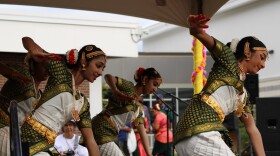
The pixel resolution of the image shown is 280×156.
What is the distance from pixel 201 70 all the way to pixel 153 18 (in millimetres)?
4378

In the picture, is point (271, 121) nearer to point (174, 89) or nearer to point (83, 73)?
point (83, 73)

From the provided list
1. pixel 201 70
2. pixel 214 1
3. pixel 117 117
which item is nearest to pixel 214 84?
pixel 214 1

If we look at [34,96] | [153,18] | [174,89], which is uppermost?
[153,18]

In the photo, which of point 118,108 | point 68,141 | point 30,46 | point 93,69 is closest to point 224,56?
point 93,69

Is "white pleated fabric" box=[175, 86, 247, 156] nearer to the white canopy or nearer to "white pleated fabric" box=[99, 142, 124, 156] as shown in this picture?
the white canopy

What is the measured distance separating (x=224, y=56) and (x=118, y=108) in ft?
8.28

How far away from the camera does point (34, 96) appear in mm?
6215

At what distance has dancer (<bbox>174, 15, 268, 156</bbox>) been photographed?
4.96 meters

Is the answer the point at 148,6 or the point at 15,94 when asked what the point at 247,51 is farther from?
the point at 148,6

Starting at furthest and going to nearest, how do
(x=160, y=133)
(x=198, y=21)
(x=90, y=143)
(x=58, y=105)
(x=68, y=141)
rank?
(x=160, y=133) < (x=68, y=141) < (x=90, y=143) < (x=58, y=105) < (x=198, y=21)

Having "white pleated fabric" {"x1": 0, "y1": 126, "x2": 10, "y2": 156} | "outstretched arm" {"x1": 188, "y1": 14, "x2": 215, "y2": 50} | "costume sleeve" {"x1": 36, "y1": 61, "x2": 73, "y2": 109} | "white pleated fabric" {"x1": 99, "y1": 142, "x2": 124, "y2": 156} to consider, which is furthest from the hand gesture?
"outstretched arm" {"x1": 188, "y1": 14, "x2": 215, "y2": 50}

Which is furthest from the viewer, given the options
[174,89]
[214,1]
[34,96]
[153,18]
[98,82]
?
[174,89]

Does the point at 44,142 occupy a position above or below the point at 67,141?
above

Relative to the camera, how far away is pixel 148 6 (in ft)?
23.9
